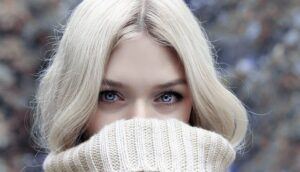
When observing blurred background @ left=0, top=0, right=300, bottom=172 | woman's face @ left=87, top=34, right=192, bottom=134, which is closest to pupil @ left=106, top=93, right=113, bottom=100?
woman's face @ left=87, top=34, right=192, bottom=134

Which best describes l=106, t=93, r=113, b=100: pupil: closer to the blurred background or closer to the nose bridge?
the nose bridge

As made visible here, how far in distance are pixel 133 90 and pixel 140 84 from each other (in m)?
0.02

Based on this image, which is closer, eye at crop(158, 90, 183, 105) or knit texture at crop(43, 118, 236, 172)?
knit texture at crop(43, 118, 236, 172)

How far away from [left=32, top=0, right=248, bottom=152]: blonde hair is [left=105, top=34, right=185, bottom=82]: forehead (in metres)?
0.01

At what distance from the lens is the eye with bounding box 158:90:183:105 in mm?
1645

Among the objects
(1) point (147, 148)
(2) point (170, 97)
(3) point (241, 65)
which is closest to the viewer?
(1) point (147, 148)

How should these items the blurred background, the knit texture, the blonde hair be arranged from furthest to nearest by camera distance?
the blurred background → the blonde hair → the knit texture

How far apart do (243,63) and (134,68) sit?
190 centimetres

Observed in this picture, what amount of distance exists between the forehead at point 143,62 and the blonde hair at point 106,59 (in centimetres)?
1

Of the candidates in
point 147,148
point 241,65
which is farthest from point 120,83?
point 241,65

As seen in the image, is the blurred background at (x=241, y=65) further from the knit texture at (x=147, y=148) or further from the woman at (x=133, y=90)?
the knit texture at (x=147, y=148)

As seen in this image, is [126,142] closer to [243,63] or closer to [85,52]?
[85,52]

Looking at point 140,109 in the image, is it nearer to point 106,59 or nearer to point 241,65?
point 106,59

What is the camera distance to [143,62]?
1621 mm
